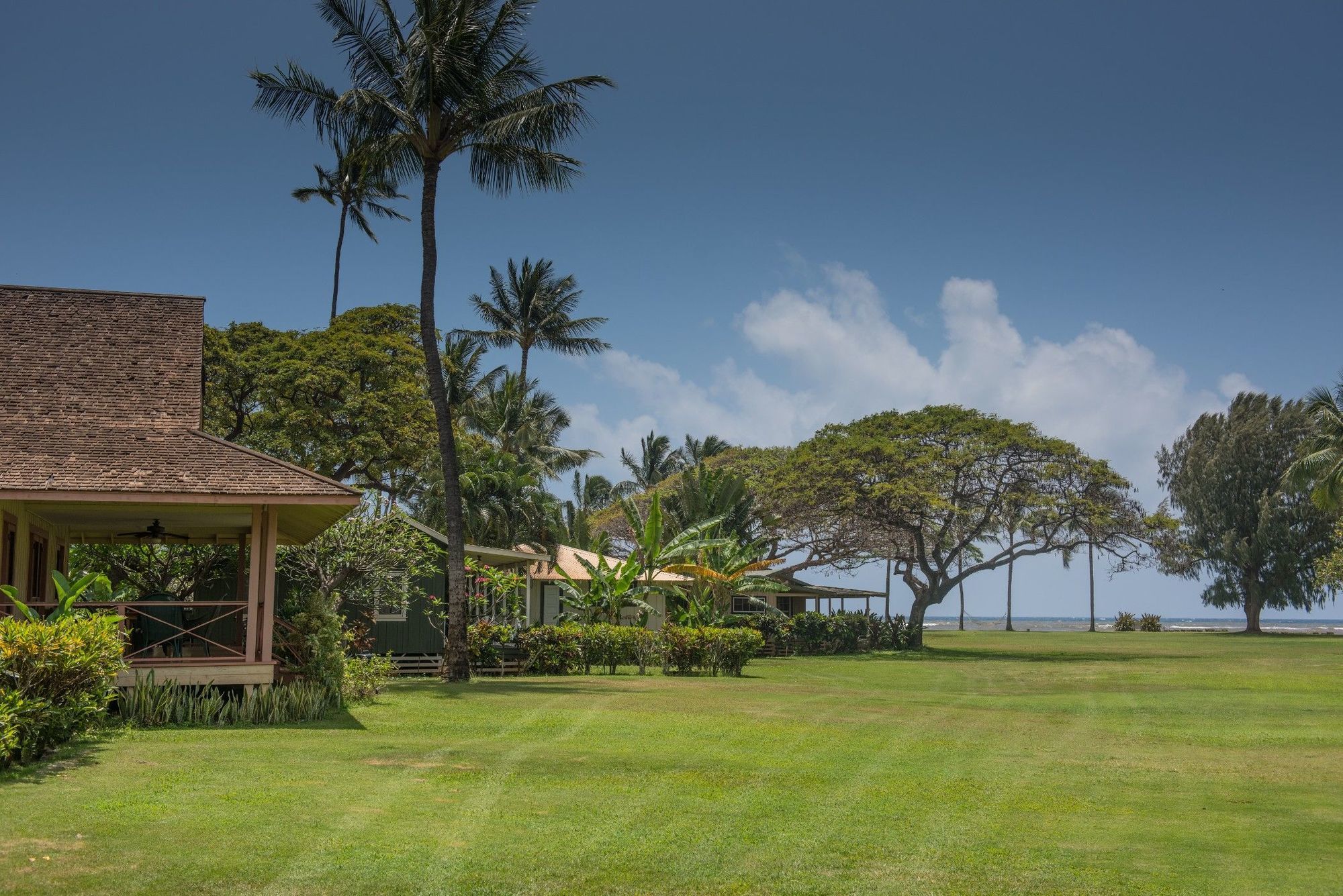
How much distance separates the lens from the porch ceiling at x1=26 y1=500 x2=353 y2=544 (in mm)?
14979

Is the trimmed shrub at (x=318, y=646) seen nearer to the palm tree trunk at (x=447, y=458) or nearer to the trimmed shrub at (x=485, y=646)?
the palm tree trunk at (x=447, y=458)

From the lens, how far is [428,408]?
130 ft

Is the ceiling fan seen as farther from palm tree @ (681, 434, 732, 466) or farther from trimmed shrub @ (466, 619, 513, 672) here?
palm tree @ (681, 434, 732, 466)

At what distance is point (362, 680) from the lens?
57.8 ft

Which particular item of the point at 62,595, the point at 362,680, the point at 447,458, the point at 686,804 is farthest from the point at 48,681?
the point at 447,458

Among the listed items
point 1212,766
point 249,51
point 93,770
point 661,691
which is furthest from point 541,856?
point 249,51

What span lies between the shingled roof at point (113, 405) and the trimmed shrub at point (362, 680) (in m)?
3.42

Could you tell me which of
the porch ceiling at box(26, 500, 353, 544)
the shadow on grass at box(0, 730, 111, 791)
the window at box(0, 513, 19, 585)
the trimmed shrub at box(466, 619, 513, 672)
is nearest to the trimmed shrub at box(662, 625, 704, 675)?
the trimmed shrub at box(466, 619, 513, 672)

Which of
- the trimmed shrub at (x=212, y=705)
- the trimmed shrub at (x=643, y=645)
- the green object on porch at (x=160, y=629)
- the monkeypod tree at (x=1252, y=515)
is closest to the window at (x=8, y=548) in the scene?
the green object on porch at (x=160, y=629)

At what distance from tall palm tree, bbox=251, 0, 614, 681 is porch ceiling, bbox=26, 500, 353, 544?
390 centimetres

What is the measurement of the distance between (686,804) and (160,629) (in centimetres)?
890

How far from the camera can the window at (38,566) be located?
17.9 metres

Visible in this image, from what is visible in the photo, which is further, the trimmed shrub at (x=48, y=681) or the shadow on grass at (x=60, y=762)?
the trimmed shrub at (x=48, y=681)

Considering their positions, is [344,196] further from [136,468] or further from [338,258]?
[136,468]
